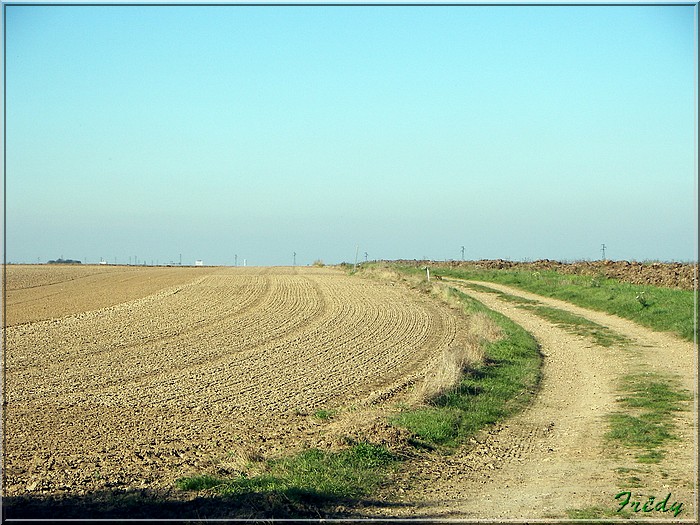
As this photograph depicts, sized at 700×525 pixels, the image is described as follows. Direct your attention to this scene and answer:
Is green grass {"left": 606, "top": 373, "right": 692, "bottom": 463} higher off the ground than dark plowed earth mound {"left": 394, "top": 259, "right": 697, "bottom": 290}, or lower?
lower

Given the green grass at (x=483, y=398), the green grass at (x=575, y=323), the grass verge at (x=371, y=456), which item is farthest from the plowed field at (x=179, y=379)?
the green grass at (x=575, y=323)

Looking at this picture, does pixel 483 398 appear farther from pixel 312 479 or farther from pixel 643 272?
pixel 643 272

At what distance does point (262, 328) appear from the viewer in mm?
23875

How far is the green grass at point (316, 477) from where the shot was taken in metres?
7.60

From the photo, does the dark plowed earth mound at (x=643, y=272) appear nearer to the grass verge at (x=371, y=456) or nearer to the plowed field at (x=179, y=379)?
the plowed field at (x=179, y=379)

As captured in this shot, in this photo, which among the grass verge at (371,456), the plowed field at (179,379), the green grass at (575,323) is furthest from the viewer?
the green grass at (575,323)

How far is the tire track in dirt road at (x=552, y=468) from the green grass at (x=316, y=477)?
358mm

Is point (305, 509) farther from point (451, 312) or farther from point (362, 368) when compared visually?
point (451, 312)

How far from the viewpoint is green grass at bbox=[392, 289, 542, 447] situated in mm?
10773

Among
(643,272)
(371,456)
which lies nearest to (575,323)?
(371,456)

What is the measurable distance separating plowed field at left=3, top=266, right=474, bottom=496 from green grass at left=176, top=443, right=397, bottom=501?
58 cm

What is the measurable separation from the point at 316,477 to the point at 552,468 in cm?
287

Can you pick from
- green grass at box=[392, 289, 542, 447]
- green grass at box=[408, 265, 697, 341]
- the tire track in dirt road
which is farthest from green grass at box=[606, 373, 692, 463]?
green grass at box=[408, 265, 697, 341]

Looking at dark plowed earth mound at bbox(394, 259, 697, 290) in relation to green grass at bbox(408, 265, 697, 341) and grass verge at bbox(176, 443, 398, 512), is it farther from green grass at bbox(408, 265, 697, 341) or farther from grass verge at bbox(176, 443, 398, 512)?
grass verge at bbox(176, 443, 398, 512)
